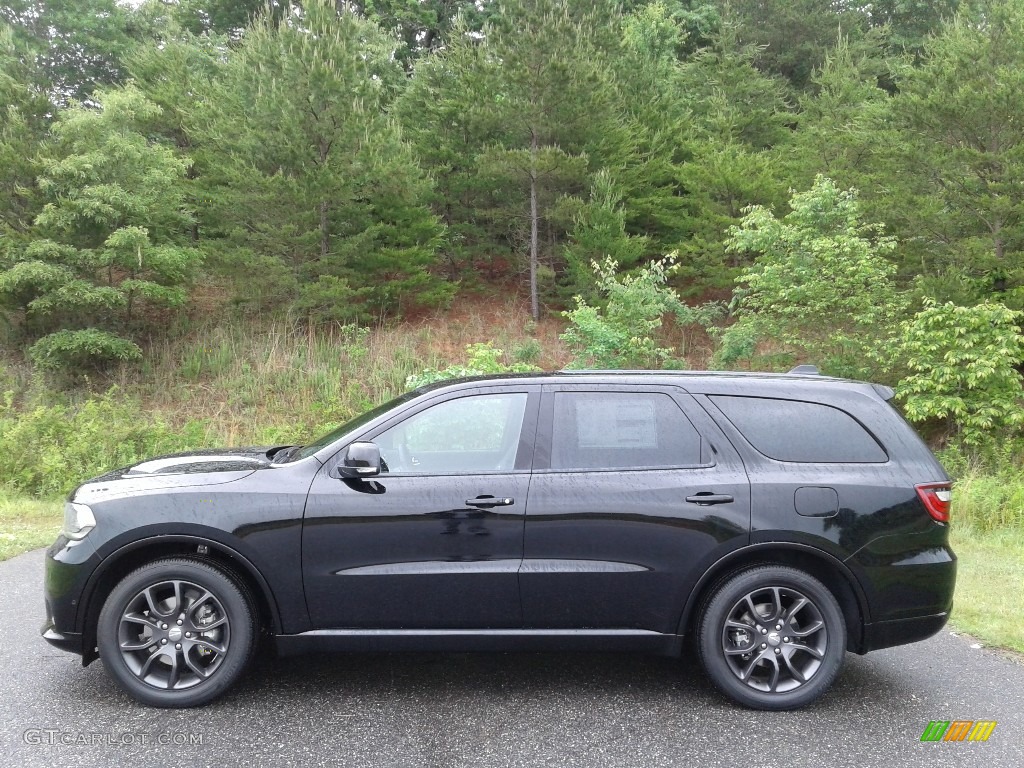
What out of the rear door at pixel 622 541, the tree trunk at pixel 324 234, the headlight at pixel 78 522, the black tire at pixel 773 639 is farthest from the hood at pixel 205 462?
the tree trunk at pixel 324 234

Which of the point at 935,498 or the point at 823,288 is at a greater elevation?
the point at 823,288

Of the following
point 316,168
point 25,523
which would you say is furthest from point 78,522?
point 316,168

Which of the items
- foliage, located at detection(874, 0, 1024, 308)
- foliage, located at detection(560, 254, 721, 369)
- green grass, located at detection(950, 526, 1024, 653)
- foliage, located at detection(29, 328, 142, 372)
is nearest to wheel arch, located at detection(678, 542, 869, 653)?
green grass, located at detection(950, 526, 1024, 653)

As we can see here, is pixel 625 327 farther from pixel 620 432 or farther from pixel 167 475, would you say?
pixel 167 475

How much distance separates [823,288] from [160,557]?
37.2 ft

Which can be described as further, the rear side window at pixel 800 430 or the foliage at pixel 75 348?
the foliage at pixel 75 348

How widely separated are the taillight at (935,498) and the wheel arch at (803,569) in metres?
0.55

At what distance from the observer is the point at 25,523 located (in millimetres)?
8125

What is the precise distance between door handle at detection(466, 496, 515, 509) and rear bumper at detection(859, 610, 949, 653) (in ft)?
6.62

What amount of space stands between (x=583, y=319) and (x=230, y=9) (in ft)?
70.0

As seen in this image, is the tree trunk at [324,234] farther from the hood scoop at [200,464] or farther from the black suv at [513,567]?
the black suv at [513,567]

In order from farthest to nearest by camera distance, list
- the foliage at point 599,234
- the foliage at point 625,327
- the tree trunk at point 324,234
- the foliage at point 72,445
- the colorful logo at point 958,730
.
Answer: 1. the foliage at point 599,234
2. the tree trunk at point 324,234
3. the foliage at point 625,327
4. the foliage at point 72,445
5. the colorful logo at point 958,730

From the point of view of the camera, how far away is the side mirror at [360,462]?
3.68 m

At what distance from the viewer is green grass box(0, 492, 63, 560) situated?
7.19 m
